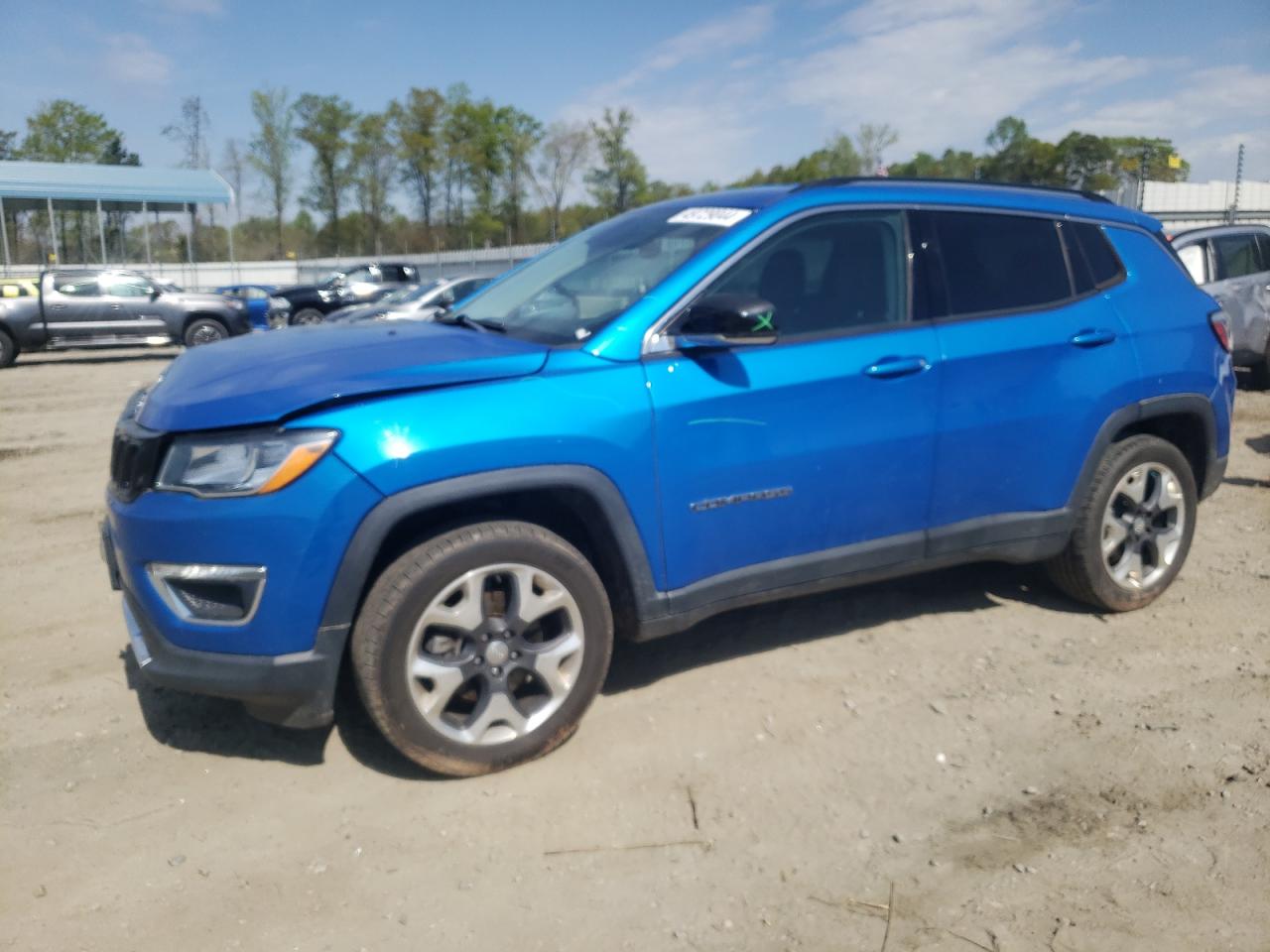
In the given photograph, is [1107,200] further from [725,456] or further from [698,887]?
[698,887]

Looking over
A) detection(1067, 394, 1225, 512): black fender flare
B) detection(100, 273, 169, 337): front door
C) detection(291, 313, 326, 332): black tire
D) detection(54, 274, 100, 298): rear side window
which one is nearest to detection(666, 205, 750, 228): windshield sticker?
detection(1067, 394, 1225, 512): black fender flare

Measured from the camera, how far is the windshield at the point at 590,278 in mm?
3596

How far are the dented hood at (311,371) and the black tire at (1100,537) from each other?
250 centimetres

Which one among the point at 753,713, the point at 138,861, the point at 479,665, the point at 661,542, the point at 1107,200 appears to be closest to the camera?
the point at 138,861

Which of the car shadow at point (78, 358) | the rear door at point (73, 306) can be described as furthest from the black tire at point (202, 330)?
the rear door at point (73, 306)

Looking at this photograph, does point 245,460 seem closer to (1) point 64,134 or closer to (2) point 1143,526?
(2) point 1143,526

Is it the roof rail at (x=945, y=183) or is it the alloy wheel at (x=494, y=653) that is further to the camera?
the roof rail at (x=945, y=183)

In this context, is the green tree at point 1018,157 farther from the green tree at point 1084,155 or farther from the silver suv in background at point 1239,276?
the silver suv in background at point 1239,276

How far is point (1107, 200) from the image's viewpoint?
4.68 m

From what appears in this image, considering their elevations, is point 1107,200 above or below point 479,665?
above

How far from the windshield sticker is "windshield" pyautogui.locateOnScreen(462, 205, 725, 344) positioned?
2cm

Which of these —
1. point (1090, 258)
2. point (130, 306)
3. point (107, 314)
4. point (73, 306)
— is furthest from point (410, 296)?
point (1090, 258)

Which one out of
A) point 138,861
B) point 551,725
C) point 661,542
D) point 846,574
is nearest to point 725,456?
point 661,542

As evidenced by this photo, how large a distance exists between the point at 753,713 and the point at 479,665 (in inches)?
42.6
